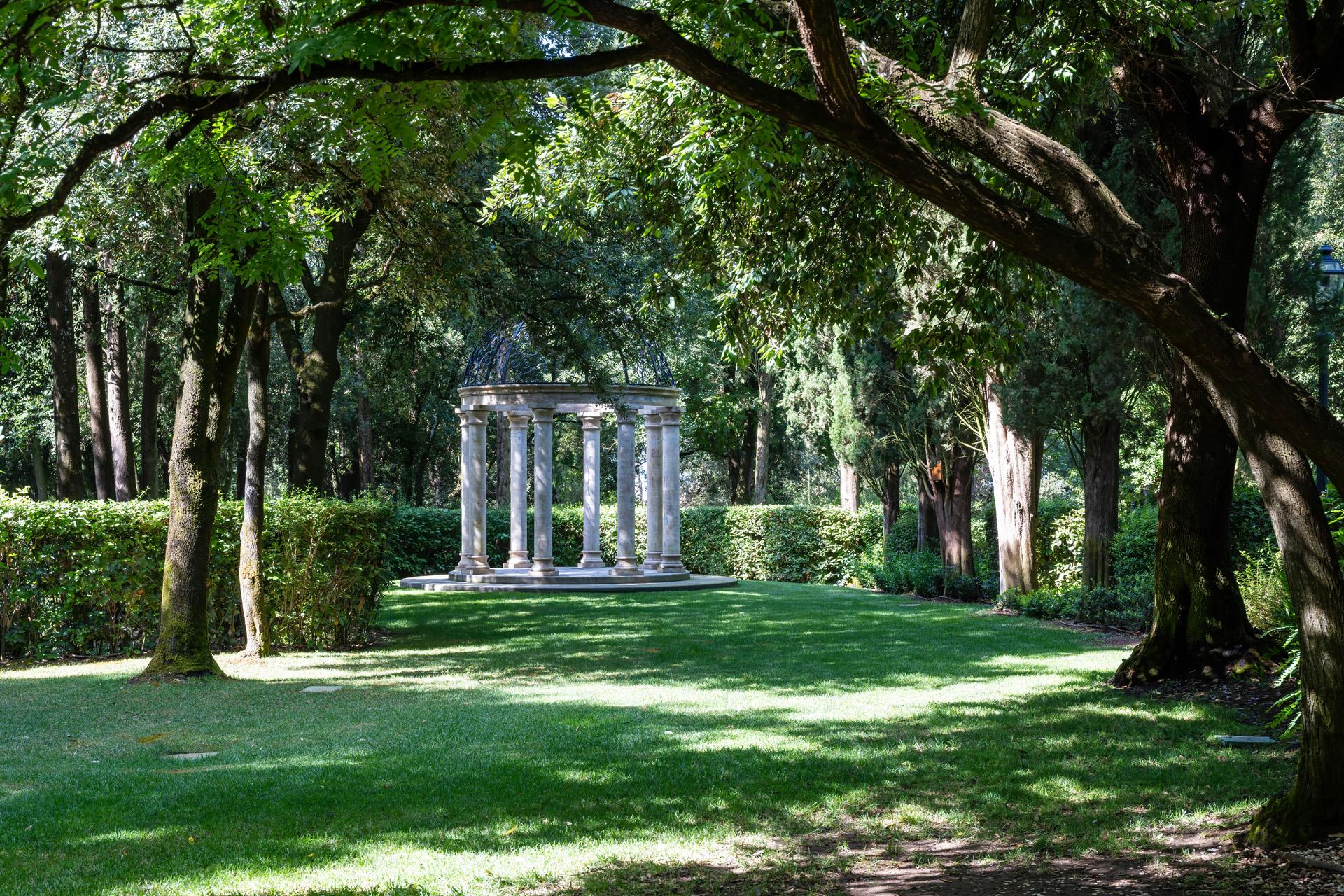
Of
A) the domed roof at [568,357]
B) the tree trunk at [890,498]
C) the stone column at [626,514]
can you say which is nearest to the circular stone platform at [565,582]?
the stone column at [626,514]

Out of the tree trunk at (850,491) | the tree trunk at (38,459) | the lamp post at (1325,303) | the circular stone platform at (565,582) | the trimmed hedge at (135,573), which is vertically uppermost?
the lamp post at (1325,303)

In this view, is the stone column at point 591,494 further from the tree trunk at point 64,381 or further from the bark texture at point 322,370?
the tree trunk at point 64,381

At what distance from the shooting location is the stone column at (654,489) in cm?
2641

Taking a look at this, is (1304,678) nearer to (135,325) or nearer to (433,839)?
(433,839)

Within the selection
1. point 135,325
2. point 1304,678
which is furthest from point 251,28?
point 135,325

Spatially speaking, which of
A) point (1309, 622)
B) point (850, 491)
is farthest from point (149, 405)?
point (1309, 622)

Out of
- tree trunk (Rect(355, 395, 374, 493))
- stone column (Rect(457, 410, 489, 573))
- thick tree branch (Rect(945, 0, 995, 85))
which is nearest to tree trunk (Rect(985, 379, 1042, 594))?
thick tree branch (Rect(945, 0, 995, 85))

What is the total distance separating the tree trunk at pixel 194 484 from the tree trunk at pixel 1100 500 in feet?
36.6

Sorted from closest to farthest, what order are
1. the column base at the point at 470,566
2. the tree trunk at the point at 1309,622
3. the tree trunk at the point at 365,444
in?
the tree trunk at the point at 1309,622 → the column base at the point at 470,566 → the tree trunk at the point at 365,444

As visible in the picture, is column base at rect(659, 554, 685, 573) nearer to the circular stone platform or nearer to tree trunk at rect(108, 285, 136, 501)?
the circular stone platform

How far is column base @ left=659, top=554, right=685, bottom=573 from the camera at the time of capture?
88.2ft

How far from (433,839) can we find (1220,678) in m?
7.00

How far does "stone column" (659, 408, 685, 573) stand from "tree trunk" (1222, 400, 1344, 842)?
21.3 m

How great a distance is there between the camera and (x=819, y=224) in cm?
995
